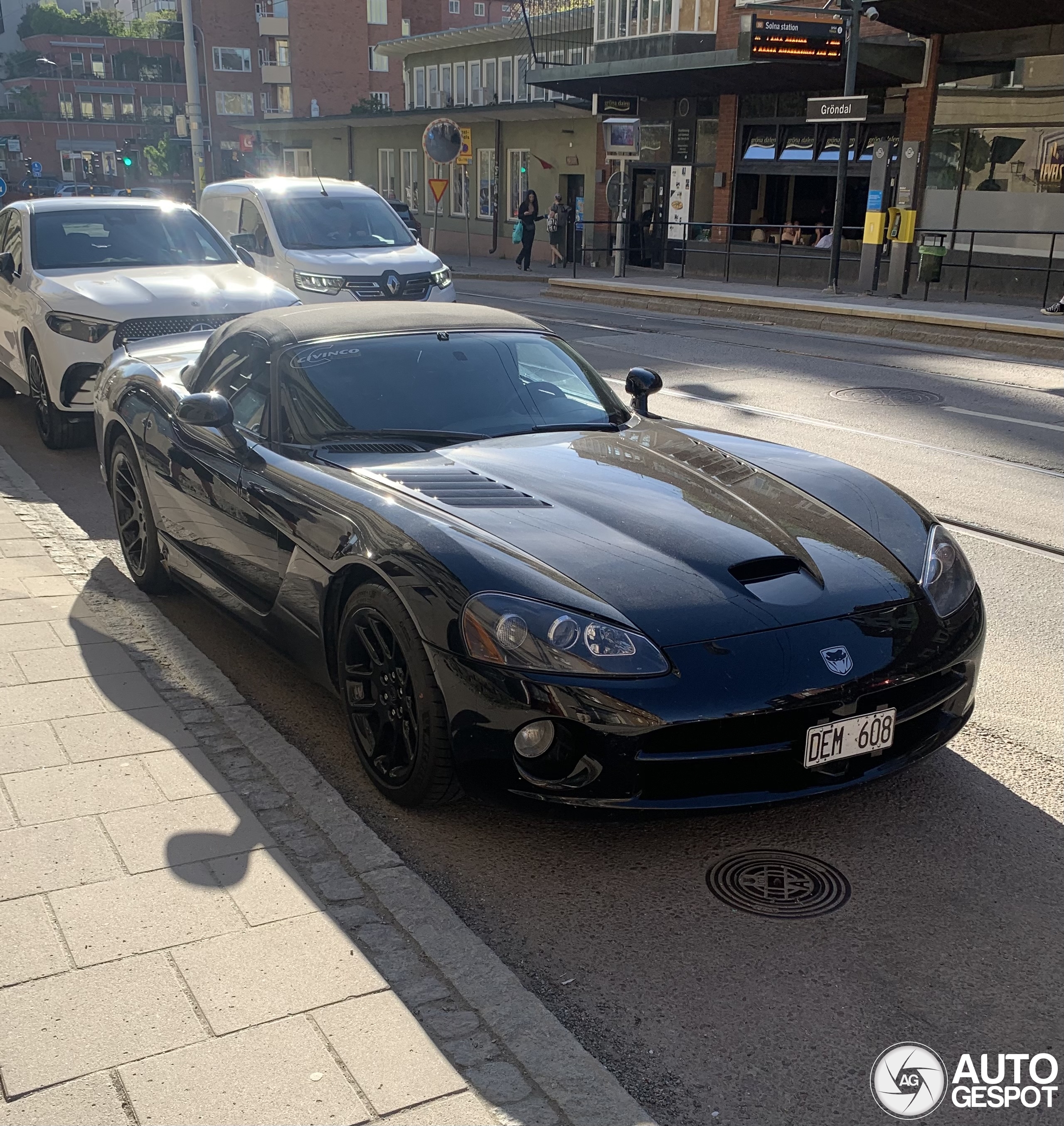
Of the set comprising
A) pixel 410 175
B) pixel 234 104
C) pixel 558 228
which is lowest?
pixel 558 228

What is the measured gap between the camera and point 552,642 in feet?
11.4

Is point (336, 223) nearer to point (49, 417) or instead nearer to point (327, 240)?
point (327, 240)

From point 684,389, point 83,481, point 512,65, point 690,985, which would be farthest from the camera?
point 512,65

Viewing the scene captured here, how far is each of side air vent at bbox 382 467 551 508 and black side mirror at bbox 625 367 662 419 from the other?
153cm

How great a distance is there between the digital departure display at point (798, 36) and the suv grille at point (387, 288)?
461 inches

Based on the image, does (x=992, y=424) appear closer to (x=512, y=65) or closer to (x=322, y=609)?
(x=322, y=609)

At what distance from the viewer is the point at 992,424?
11.2 meters

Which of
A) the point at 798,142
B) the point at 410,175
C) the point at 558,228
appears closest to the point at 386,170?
the point at 410,175

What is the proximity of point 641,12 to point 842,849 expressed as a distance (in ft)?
101

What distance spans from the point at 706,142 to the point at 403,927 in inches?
1205

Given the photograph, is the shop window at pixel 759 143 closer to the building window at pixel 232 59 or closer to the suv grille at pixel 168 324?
the suv grille at pixel 168 324

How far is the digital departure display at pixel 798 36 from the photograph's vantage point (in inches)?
905

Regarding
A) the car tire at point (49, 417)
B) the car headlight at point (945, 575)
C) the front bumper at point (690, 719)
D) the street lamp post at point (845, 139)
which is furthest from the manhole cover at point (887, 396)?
the street lamp post at point (845, 139)

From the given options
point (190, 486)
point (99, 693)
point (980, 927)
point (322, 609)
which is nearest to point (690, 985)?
point (980, 927)
